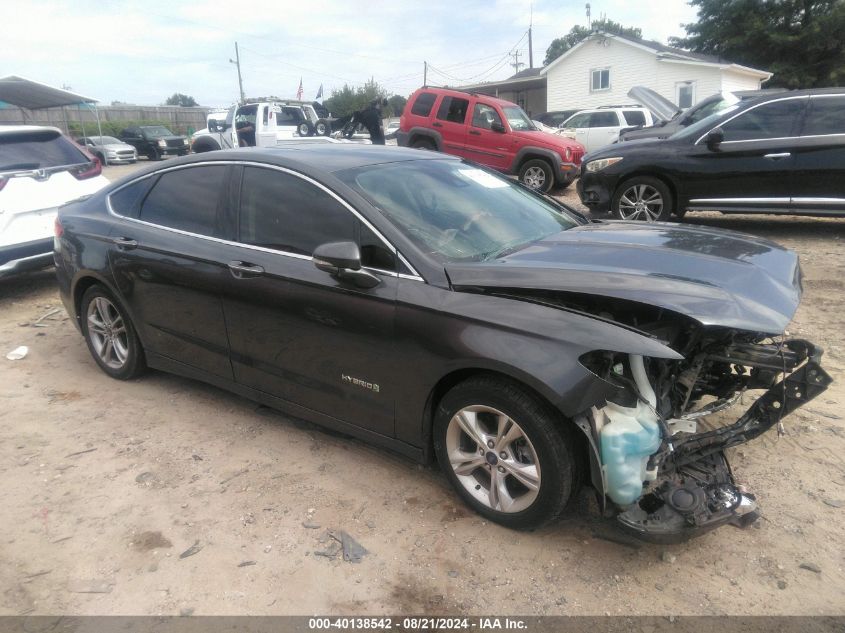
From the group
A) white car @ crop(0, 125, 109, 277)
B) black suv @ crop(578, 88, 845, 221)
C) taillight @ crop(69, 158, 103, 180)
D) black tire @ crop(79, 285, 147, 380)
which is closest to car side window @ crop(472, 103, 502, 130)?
black suv @ crop(578, 88, 845, 221)

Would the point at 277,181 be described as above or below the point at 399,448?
above

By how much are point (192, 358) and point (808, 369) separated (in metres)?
3.33

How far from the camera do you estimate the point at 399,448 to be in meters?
3.08

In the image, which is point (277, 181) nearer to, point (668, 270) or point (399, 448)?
point (399, 448)

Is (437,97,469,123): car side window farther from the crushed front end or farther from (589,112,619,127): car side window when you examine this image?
the crushed front end

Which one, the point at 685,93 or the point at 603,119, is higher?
the point at 685,93

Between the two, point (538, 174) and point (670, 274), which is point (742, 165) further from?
point (670, 274)

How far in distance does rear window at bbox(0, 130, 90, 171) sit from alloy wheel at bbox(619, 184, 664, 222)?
6534 mm

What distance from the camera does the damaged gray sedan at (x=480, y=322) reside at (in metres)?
2.48

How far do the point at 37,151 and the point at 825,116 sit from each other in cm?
877

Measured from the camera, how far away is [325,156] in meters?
3.58

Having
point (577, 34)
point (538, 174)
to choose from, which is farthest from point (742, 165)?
point (577, 34)

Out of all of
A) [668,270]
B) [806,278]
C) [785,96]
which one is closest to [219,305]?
[668,270]

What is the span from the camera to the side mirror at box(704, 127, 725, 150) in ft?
24.1
